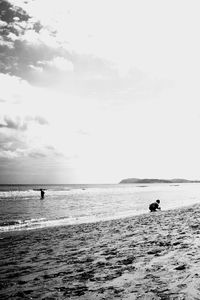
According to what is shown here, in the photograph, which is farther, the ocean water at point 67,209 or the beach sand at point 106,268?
the ocean water at point 67,209

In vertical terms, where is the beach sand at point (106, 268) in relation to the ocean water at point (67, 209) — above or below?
above

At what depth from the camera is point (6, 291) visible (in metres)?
5.95

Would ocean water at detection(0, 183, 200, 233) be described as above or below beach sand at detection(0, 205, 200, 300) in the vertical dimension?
below

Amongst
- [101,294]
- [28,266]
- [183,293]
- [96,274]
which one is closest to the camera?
[183,293]

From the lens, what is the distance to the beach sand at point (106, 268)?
5230mm

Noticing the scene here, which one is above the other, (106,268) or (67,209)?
(106,268)

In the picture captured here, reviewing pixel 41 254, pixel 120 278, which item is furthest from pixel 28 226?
pixel 120 278

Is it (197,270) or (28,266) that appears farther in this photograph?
(28,266)

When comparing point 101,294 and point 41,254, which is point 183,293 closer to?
point 101,294

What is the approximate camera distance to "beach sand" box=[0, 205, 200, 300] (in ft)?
17.2

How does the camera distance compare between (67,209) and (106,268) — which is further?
(67,209)

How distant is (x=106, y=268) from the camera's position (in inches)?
271

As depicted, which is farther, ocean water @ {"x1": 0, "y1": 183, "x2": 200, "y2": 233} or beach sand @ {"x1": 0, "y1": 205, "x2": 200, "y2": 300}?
ocean water @ {"x1": 0, "y1": 183, "x2": 200, "y2": 233}

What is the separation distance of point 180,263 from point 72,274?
268cm
